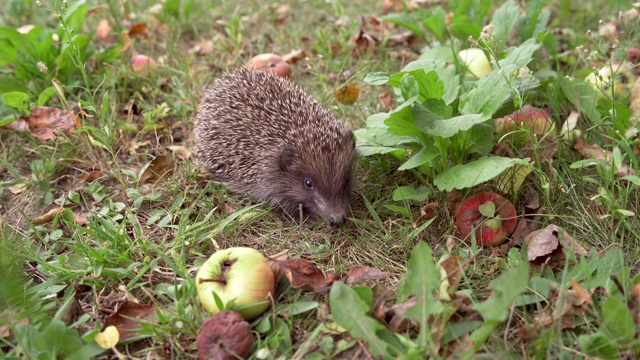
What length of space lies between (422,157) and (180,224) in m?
1.74

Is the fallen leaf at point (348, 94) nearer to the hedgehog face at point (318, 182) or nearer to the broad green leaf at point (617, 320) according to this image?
→ the hedgehog face at point (318, 182)

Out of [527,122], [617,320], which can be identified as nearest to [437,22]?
[527,122]

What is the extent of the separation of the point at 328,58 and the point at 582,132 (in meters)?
2.62

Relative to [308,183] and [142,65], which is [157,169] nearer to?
[308,183]

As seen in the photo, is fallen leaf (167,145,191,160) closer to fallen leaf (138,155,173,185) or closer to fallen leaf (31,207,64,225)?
fallen leaf (138,155,173,185)

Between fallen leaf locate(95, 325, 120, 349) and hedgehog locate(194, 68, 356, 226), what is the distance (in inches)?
63.5

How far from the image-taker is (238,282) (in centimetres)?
305

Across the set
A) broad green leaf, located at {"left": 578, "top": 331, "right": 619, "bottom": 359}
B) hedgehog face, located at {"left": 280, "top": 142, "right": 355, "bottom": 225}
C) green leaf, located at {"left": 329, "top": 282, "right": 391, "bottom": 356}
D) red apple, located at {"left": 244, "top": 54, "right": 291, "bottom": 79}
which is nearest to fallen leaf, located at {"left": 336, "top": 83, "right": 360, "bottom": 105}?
red apple, located at {"left": 244, "top": 54, "right": 291, "bottom": 79}

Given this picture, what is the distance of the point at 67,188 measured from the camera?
4.55 meters

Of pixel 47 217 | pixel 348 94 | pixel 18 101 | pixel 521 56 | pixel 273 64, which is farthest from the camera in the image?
pixel 273 64

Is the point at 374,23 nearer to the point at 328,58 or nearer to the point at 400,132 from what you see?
the point at 328,58

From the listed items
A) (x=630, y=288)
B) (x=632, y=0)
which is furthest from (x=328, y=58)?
(x=630, y=288)

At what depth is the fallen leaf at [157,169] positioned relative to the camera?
4.55 meters

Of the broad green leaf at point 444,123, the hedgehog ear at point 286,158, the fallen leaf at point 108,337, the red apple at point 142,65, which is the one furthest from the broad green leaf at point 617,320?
the red apple at point 142,65
